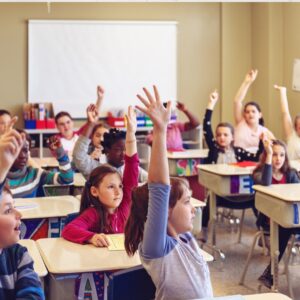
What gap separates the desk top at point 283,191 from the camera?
12.0ft

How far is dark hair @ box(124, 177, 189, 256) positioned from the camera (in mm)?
2010

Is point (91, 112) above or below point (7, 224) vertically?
above

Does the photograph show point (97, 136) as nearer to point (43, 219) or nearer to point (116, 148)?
point (116, 148)

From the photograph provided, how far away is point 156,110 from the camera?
177 cm

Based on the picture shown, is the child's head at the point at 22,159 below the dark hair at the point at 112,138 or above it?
below

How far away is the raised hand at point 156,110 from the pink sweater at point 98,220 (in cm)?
110

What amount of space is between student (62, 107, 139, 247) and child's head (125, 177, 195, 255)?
0.79 meters

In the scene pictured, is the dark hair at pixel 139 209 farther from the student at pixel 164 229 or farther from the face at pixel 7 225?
the face at pixel 7 225

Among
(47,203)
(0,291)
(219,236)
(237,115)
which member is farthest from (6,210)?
(237,115)

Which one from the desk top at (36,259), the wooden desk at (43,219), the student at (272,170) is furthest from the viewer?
the student at (272,170)

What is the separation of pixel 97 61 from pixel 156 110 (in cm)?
717

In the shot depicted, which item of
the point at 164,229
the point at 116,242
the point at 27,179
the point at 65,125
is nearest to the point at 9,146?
the point at 164,229

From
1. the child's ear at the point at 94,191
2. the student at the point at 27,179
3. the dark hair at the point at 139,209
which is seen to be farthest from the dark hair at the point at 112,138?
the dark hair at the point at 139,209

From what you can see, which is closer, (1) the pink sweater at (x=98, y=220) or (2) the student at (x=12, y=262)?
(2) the student at (x=12, y=262)
